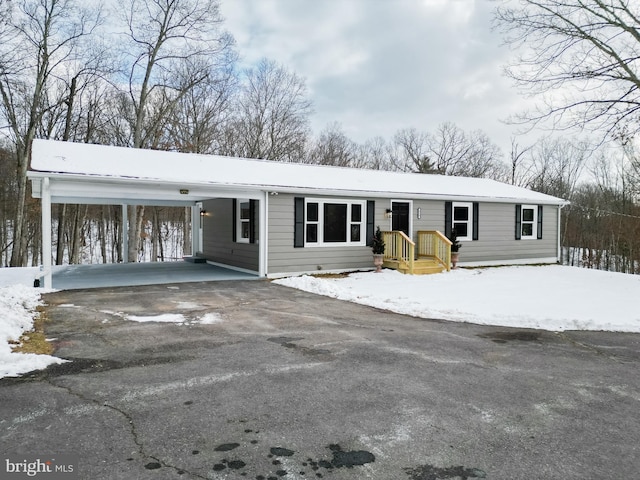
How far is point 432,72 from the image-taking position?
1733cm

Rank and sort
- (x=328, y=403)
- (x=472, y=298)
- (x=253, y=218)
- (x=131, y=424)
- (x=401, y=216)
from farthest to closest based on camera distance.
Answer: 1. (x=401, y=216)
2. (x=253, y=218)
3. (x=472, y=298)
4. (x=328, y=403)
5. (x=131, y=424)

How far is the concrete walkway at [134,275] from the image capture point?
9.31 metres

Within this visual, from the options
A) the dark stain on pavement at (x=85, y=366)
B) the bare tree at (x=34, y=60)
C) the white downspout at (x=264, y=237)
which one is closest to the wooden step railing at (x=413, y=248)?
the white downspout at (x=264, y=237)

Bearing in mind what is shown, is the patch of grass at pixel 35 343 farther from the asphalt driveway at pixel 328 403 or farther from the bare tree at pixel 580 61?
the bare tree at pixel 580 61

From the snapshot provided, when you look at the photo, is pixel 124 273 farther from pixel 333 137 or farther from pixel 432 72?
pixel 333 137

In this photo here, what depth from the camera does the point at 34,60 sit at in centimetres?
1611

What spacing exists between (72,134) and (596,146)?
2070 cm

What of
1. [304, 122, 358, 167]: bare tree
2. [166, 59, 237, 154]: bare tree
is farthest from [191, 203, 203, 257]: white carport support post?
[304, 122, 358, 167]: bare tree

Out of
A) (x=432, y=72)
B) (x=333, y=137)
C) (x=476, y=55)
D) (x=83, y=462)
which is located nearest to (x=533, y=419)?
(x=83, y=462)

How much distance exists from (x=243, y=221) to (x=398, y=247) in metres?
4.51

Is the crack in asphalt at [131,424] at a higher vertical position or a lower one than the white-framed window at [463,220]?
lower

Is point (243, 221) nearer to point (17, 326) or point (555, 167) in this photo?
point (17, 326)

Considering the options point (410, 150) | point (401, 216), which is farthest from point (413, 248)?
point (410, 150)

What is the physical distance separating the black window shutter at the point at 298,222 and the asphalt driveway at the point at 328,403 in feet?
17.9
